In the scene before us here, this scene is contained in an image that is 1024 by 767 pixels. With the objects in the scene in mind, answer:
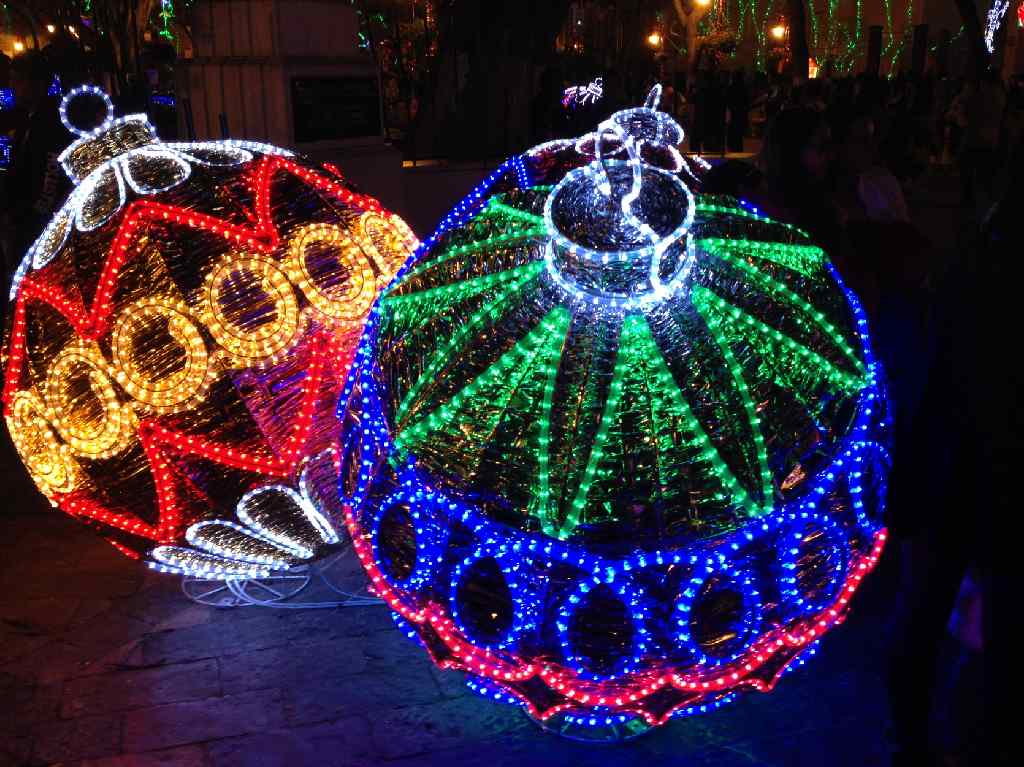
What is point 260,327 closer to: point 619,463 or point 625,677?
point 619,463

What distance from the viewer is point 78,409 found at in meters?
3.14

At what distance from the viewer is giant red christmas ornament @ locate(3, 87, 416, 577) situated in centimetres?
306

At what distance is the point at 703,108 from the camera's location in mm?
19766

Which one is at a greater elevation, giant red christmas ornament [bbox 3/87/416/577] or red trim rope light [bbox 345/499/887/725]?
giant red christmas ornament [bbox 3/87/416/577]

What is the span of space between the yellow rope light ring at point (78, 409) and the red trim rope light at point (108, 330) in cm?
6

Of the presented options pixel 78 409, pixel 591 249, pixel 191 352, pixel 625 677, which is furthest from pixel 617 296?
pixel 78 409

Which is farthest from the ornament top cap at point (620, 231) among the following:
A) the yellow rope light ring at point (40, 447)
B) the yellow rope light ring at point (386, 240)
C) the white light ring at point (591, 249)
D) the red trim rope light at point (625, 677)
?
the yellow rope light ring at point (40, 447)

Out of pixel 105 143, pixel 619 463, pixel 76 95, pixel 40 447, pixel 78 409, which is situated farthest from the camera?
pixel 76 95

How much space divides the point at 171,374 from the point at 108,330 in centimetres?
26

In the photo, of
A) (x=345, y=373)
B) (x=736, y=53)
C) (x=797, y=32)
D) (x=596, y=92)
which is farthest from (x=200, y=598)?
(x=736, y=53)

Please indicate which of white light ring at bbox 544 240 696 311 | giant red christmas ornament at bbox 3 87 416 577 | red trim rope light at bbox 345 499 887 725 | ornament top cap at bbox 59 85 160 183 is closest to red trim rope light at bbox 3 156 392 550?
giant red christmas ornament at bbox 3 87 416 577

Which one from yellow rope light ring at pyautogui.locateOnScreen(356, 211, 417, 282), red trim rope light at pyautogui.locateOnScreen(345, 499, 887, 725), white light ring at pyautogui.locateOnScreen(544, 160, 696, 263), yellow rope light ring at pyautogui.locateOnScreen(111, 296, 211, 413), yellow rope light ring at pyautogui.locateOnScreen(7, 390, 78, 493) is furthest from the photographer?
yellow rope light ring at pyautogui.locateOnScreen(356, 211, 417, 282)

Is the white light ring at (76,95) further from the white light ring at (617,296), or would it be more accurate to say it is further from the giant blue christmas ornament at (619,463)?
the white light ring at (617,296)

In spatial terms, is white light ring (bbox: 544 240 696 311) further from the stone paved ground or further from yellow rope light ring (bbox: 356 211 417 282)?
the stone paved ground
